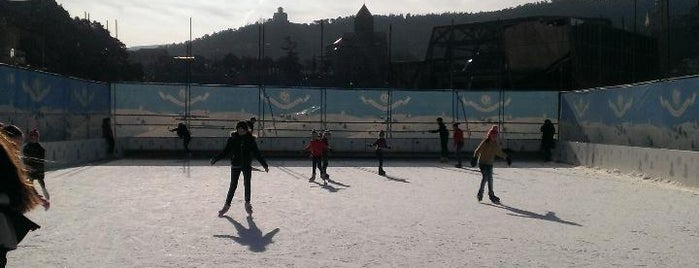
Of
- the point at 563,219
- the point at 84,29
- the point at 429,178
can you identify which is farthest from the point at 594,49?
the point at 84,29

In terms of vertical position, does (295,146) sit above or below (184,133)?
below

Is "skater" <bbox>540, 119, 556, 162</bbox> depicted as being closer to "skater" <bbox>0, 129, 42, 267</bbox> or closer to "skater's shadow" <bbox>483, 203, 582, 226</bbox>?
"skater's shadow" <bbox>483, 203, 582, 226</bbox>

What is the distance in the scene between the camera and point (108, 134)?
86.6 ft

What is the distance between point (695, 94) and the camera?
56.2 ft

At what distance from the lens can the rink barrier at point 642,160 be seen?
1692cm

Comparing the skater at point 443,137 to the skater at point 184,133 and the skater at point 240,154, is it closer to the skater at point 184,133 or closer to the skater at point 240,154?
the skater at point 184,133

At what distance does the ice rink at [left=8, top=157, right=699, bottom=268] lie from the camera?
24.7ft

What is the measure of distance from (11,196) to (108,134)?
23629 mm

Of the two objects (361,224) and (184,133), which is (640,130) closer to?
(361,224)

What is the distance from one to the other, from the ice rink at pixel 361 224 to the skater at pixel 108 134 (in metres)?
7.58

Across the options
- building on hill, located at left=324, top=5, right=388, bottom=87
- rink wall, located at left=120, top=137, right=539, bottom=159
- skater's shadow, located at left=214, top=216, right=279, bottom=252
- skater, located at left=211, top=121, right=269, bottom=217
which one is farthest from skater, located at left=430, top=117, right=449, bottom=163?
building on hill, located at left=324, top=5, right=388, bottom=87

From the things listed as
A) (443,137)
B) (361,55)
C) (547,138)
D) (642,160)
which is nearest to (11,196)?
(642,160)

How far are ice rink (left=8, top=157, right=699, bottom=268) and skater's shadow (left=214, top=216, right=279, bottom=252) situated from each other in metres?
0.03

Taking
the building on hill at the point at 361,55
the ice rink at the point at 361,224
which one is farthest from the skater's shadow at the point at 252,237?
the building on hill at the point at 361,55
